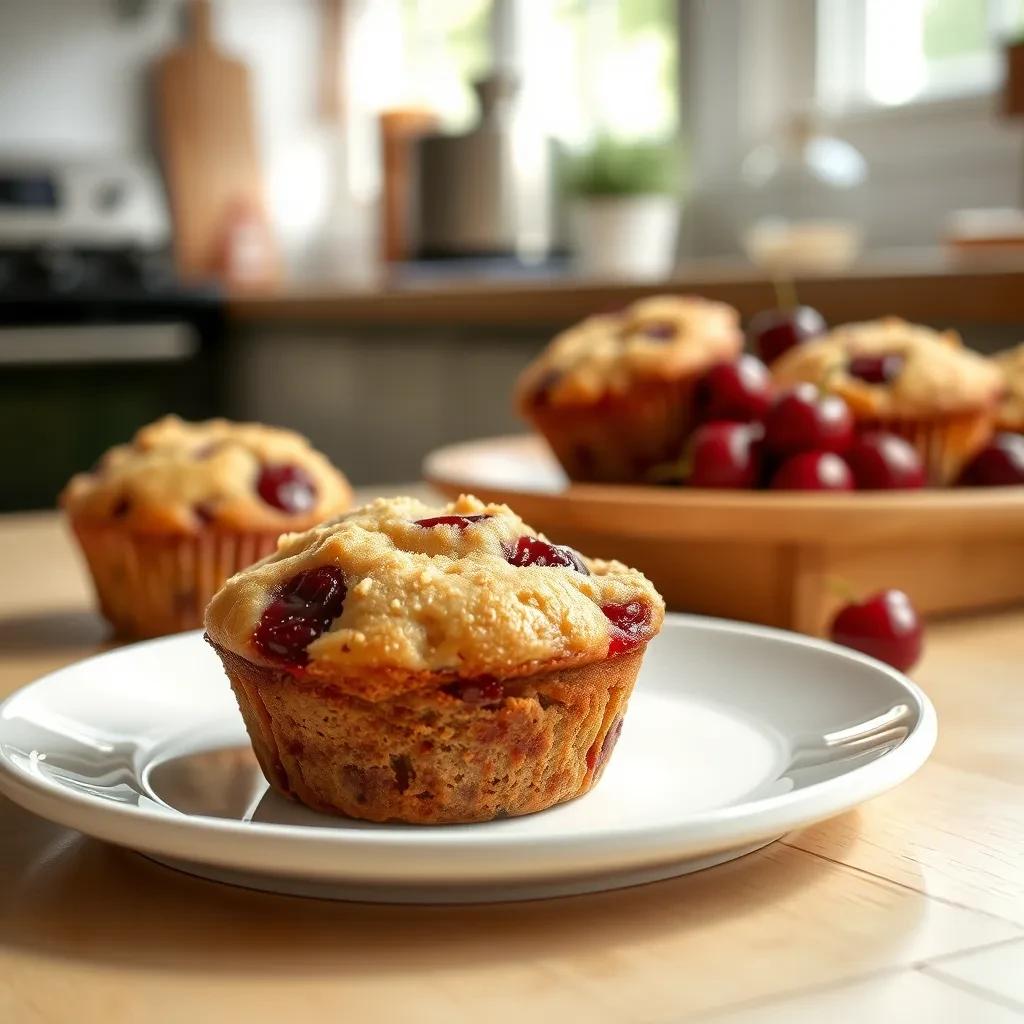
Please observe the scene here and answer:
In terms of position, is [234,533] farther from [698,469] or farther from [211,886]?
[211,886]

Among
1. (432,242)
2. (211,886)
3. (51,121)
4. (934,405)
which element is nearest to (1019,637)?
(934,405)

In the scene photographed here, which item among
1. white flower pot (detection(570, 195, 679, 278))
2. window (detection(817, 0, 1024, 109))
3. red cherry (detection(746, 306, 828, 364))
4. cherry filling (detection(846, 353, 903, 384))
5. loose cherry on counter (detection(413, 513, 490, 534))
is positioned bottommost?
loose cherry on counter (detection(413, 513, 490, 534))

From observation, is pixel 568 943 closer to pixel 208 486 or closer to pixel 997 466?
pixel 208 486

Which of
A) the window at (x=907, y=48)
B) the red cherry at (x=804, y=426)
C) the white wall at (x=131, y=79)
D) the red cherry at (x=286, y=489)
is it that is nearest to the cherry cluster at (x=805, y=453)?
the red cherry at (x=804, y=426)

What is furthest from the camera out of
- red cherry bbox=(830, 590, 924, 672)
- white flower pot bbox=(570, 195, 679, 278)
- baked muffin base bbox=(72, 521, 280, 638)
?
white flower pot bbox=(570, 195, 679, 278)

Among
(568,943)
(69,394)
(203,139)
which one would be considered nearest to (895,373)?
(568,943)

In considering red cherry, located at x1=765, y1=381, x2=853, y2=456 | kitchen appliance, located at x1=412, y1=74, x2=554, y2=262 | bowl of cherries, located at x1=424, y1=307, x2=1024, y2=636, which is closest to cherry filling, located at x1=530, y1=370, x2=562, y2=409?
bowl of cherries, located at x1=424, y1=307, x2=1024, y2=636

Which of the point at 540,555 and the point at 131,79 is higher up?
the point at 131,79

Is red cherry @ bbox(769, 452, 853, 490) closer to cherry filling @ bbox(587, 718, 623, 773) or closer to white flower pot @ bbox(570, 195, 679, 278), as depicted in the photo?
cherry filling @ bbox(587, 718, 623, 773)

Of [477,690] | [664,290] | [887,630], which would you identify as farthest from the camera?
[664,290]
